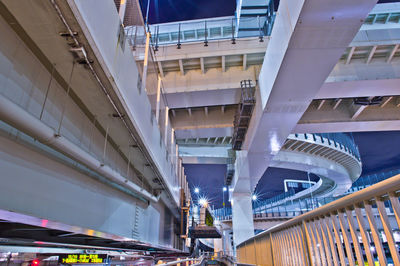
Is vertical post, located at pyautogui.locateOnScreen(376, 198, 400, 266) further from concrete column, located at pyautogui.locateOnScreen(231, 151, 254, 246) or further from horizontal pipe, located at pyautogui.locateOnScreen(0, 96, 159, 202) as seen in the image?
concrete column, located at pyautogui.locateOnScreen(231, 151, 254, 246)

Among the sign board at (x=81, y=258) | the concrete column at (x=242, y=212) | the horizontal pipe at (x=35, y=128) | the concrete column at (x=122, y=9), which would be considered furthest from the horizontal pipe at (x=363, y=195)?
the concrete column at (x=242, y=212)

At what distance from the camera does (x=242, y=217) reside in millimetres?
14070

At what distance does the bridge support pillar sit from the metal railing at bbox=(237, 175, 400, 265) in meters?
10.1

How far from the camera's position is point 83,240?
388 cm

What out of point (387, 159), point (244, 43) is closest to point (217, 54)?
point (244, 43)

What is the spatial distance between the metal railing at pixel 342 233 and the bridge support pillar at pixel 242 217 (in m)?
10.1

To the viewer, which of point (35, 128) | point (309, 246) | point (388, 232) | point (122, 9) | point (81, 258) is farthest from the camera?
point (81, 258)

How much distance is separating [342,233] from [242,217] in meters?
13.1

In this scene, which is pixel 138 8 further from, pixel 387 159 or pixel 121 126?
pixel 387 159

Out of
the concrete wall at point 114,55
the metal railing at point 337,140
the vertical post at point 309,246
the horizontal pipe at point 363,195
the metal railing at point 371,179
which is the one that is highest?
the metal railing at point 371,179

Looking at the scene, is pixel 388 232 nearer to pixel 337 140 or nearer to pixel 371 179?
pixel 337 140

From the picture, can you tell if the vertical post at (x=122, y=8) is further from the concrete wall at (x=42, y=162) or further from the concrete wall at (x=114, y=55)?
the concrete wall at (x=42, y=162)

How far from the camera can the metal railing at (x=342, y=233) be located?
Answer: 1.29 m

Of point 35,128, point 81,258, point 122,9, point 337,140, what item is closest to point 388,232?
point 35,128
